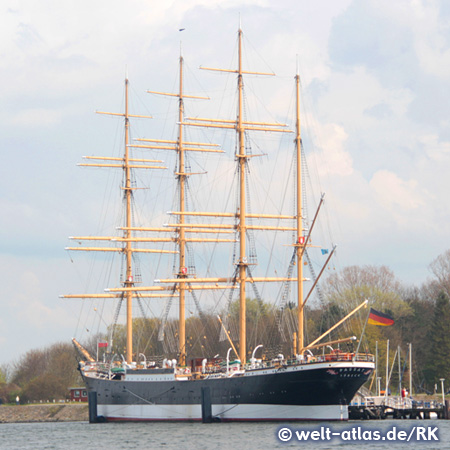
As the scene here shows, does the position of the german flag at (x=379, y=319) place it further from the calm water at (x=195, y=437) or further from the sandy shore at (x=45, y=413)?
the sandy shore at (x=45, y=413)

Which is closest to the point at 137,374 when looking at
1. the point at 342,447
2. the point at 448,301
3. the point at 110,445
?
the point at 110,445

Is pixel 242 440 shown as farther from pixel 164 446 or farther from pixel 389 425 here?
pixel 389 425

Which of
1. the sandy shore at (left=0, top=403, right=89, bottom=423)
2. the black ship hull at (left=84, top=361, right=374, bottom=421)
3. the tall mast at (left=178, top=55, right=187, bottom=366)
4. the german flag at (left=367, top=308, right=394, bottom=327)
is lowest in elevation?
the sandy shore at (left=0, top=403, right=89, bottom=423)

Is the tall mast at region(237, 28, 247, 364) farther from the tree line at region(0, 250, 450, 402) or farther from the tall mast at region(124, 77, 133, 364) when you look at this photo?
the tall mast at region(124, 77, 133, 364)

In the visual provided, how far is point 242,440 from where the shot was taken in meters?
72.5

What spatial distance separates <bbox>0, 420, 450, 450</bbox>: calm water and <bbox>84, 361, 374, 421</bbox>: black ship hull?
71.6 inches

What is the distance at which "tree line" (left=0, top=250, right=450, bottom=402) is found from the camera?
11799cm

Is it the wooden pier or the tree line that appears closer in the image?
the wooden pier

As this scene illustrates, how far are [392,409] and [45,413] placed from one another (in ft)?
201

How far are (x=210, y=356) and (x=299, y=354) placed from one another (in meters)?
38.2

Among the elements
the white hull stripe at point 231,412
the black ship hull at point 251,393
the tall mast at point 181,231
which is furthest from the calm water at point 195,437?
the tall mast at point 181,231

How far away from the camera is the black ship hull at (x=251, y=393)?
84.6m

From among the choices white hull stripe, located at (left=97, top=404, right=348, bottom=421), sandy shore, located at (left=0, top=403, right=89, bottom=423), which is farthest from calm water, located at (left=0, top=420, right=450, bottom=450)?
sandy shore, located at (left=0, top=403, right=89, bottom=423)

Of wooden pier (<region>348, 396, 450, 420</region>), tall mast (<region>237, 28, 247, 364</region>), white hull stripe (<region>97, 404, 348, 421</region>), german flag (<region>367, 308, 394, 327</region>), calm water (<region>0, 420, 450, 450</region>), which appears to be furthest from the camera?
tall mast (<region>237, 28, 247, 364</region>)
